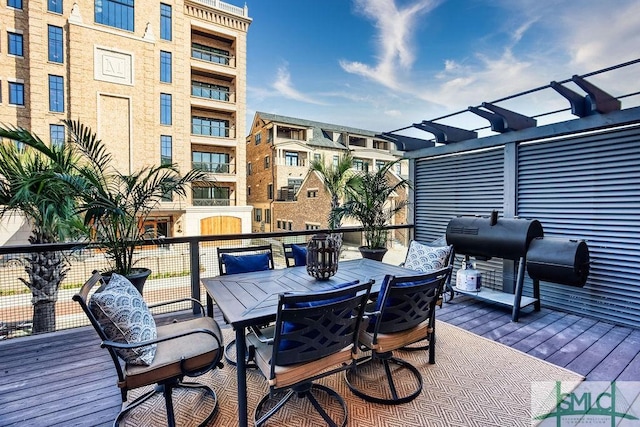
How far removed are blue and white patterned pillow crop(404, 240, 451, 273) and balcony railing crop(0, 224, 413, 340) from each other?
5.65ft

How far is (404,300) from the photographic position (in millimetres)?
2162

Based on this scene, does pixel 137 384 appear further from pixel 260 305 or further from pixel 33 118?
pixel 33 118

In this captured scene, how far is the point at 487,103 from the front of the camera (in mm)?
3852

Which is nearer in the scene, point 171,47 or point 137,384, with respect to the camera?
point 137,384

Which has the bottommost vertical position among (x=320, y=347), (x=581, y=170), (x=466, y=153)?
(x=320, y=347)

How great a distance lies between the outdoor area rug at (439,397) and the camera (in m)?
2.03

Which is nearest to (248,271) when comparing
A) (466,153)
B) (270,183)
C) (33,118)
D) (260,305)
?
(260,305)

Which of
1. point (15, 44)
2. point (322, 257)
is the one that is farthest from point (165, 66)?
point (322, 257)

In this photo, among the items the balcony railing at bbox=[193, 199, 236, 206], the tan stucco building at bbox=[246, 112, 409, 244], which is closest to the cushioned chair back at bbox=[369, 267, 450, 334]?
the tan stucco building at bbox=[246, 112, 409, 244]

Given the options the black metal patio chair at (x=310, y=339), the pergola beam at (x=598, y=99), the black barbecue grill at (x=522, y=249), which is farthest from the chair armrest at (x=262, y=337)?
the pergola beam at (x=598, y=99)

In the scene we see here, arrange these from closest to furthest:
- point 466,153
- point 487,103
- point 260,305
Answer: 1. point 260,305
2. point 487,103
3. point 466,153

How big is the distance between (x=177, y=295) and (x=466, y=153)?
198 inches

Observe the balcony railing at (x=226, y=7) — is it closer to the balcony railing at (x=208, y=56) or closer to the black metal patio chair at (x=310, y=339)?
the balcony railing at (x=208, y=56)

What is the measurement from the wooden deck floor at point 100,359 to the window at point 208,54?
1605 centimetres
